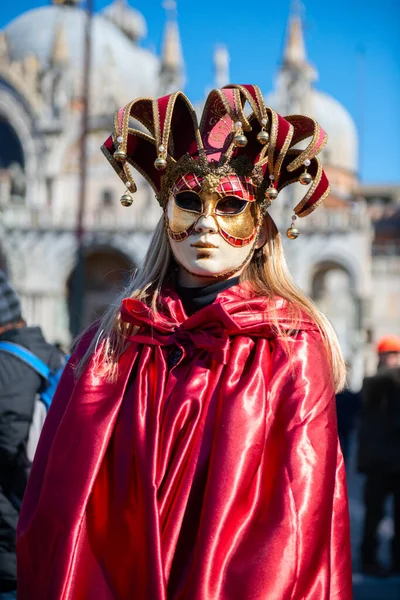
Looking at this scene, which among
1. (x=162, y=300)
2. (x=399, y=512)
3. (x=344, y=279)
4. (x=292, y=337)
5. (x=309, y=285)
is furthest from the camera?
(x=344, y=279)

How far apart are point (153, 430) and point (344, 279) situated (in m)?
33.7

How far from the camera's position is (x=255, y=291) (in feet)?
8.42

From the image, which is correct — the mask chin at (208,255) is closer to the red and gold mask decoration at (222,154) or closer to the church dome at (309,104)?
the red and gold mask decoration at (222,154)

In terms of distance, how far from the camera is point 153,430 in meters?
2.28

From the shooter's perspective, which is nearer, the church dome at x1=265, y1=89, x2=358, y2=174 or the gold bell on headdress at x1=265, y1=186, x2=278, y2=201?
the gold bell on headdress at x1=265, y1=186, x2=278, y2=201

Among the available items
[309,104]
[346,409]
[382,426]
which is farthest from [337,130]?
[382,426]

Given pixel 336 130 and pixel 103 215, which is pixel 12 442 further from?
pixel 336 130

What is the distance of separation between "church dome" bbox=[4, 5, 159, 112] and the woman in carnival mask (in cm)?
3708

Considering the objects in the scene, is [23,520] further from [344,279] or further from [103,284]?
[344,279]

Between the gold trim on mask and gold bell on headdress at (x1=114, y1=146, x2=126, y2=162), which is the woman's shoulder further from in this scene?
gold bell on headdress at (x1=114, y1=146, x2=126, y2=162)

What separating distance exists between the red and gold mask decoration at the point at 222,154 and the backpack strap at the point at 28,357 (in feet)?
3.92

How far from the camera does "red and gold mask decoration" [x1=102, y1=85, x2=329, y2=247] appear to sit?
97.1 inches

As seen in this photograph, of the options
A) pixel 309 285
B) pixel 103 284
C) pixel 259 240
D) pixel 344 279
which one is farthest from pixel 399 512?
pixel 344 279

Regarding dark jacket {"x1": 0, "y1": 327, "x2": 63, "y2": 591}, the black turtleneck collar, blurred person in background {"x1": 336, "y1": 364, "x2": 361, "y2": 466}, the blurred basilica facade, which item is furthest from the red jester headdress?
the blurred basilica facade
